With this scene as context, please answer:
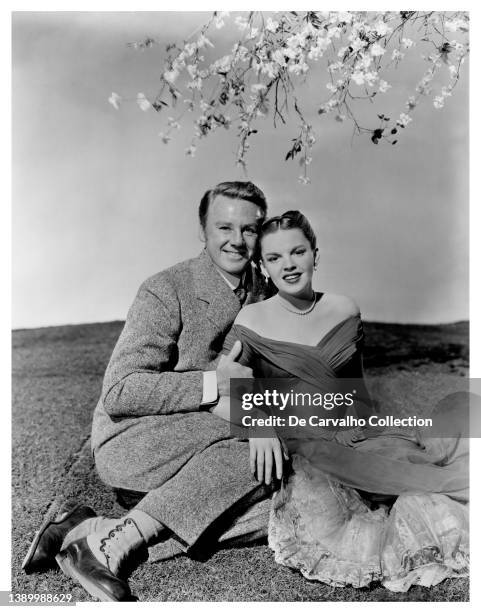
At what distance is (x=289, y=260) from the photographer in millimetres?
3029

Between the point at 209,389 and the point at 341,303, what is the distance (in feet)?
2.37

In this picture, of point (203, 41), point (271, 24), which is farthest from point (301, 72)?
point (203, 41)

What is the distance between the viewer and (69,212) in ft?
10.7

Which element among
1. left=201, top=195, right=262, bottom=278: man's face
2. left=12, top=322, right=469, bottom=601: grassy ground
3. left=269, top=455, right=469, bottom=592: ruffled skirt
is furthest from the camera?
left=201, top=195, right=262, bottom=278: man's face

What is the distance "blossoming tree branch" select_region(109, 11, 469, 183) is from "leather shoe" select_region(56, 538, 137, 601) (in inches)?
71.8

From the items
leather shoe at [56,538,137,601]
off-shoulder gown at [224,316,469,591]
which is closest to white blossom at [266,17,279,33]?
off-shoulder gown at [224,316,469,591]

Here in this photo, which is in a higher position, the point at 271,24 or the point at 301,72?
the point at 271,24

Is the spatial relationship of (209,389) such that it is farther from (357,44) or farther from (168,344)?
(357,44)

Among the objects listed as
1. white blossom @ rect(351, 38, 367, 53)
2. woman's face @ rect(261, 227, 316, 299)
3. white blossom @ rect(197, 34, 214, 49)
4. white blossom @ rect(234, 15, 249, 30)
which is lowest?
woman's face @ rect(261, 227, 316, 299)

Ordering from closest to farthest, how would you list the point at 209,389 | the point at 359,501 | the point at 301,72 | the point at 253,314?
the point at 359,501
the point at 209,389
the point at 253,314
the point at 301,72

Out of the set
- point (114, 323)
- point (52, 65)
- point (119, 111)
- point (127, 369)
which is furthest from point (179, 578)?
point (52, 65)

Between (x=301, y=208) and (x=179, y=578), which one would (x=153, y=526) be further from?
(x=301, y=208)

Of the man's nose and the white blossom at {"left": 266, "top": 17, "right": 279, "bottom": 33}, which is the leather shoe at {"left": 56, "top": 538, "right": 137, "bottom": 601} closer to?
the man's nose

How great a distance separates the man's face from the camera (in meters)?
3.05
